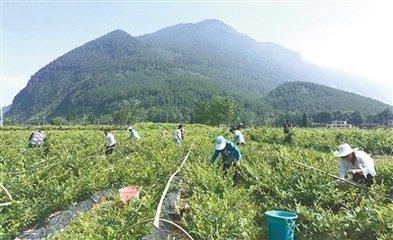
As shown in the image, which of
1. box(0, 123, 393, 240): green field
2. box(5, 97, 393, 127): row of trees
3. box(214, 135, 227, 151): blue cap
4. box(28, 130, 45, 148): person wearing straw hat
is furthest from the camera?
box(5, 97, 393, 127): row of trees

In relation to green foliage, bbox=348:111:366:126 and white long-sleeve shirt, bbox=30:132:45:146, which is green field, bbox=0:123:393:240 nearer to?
white long-sleeve shirt, bbox=30:132:45:146

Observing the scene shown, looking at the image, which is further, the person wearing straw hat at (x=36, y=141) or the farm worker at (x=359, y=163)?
the person wearing straw hat at (x=36, y=141)

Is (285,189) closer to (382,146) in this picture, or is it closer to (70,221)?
(70,221)

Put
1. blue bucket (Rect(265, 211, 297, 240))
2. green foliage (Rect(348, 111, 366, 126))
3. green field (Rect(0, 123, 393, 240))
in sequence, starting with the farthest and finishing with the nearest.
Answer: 1. green foliage (Rect(348, 111, 366, 126))
2. green field (Rect(0, 123, 393, 240))
3. blue bucket (Rect(265, 211, 297, 240))

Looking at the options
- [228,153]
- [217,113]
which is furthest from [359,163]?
[217,113]

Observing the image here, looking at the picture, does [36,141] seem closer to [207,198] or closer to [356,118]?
[207,198]

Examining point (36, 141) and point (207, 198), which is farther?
point (36, 141)

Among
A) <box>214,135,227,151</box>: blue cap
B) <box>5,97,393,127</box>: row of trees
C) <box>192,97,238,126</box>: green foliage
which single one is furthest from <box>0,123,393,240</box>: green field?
<box>192,97,238,126</box>: green foliage

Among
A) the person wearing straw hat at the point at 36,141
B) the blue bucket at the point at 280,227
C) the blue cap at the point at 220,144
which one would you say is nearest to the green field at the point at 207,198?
the blue bucket at the point at 280,227

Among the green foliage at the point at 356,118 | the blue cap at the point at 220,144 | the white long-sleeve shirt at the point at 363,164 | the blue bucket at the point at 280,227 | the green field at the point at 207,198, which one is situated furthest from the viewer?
the green foliage at the point at 356,118

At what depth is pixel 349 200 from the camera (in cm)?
811

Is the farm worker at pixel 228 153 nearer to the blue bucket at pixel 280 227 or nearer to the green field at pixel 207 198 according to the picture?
the green field at pixel 207 198

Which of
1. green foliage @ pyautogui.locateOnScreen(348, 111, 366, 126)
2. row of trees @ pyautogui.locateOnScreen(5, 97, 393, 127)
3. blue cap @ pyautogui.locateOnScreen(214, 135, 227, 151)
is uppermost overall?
blue cap @ pyautogui.locateOnScreen(214, 135, 227, 151)

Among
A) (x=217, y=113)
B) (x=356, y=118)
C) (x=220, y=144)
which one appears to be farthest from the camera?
(x=356, y=118)
